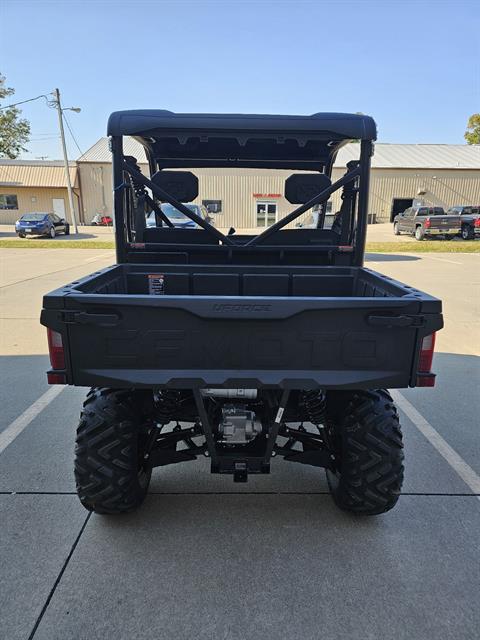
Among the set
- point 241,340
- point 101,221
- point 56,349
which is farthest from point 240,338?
point 101,221

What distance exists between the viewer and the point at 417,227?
87.8 ft

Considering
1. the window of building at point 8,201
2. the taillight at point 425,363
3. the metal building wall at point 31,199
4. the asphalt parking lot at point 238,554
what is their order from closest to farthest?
the asphalt parking lot at point 238,554, the taillight at point 425,363, the metal building wall at point 31,199, the window of building at point 8,201

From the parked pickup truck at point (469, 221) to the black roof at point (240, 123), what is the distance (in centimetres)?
2574

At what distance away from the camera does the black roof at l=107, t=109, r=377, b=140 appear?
297 cm

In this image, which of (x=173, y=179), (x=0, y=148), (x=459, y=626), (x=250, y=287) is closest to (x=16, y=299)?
(x=173, y=179)

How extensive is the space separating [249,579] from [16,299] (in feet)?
27.8

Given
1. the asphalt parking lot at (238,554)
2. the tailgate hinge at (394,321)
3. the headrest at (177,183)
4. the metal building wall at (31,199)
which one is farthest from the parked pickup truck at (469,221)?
the metal building wall at (31,199)

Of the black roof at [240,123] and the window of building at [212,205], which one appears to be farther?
the window of building at [212,205]

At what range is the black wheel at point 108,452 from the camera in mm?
2467

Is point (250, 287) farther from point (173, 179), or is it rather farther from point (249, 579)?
point (249, 579)

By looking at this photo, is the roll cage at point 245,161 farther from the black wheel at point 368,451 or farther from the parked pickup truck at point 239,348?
the black wheel at point 368,451

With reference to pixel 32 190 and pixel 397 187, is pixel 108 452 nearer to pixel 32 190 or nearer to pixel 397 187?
pixel 397 187

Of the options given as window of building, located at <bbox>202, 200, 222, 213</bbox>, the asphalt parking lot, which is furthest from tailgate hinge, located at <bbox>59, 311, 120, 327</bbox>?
window of building, located at <bbox>202, 200, 222, 213</bbox>

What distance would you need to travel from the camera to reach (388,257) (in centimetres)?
1805
